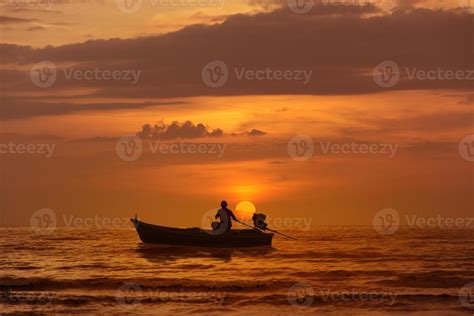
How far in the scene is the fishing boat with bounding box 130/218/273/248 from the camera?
4059cm

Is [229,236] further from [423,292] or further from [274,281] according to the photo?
[423,292]

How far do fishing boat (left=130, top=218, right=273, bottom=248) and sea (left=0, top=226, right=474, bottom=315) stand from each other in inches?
22.5

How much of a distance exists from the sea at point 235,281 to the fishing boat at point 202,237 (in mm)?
572

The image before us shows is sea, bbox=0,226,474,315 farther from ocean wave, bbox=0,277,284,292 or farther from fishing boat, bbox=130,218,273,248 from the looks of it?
fishing boat, bbox=130,218,273,248

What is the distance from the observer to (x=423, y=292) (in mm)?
24969

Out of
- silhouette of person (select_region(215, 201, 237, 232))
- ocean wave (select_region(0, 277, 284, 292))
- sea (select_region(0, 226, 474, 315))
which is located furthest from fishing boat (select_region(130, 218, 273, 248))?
ocean wave (select_region(0, 277, 284, 292))

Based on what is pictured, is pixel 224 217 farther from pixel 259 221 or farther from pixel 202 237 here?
pixel 259 221

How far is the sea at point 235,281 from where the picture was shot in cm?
2162

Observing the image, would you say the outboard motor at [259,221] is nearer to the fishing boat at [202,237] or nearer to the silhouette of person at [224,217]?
the fishing boat at [202,237]

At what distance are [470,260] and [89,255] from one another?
66.7ft

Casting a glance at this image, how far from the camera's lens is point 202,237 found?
40.7 meters

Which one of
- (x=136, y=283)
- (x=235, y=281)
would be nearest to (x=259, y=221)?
(x=235, y=281)

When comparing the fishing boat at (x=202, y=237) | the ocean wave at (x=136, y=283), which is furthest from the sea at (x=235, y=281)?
the fishing boat at (x=202, y=237)

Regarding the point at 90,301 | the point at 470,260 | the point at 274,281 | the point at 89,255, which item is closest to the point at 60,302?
the point at 90,301
